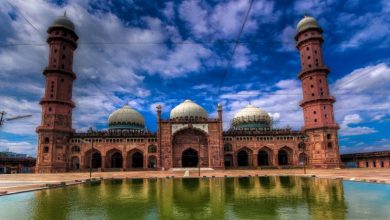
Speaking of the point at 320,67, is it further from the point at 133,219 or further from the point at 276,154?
the point at 133,219

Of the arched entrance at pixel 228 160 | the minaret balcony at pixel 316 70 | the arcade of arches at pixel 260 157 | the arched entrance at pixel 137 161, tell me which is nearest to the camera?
the minaret balcony at pixel 316 70

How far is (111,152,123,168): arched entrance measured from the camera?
5625 centimetres

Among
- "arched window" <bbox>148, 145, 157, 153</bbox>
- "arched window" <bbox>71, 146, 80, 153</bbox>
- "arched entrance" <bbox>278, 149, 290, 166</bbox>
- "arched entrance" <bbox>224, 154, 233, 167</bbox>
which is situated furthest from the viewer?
"arched entrance" <bbox>278, 149, 290, 166</bbox>

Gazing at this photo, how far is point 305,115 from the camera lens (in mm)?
54125

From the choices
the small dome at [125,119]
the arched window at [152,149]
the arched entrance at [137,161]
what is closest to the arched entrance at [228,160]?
the arched window at [152,149]

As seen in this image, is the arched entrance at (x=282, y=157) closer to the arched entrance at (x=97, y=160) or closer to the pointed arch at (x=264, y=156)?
the pointed arch at (x=264, y=156)

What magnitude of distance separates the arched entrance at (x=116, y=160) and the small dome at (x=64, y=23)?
1041 inches

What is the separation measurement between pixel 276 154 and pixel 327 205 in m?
44.5

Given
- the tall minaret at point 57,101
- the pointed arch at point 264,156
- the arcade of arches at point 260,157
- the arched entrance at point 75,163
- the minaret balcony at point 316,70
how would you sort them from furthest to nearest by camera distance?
the pointed arch at point 264,156 → the arcade of arches at point 260,157 → the arched entrance at point 75,163 → the minaret balcony at point 316,70 → the tall minaret at point 57,101

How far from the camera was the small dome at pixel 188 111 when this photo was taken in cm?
5859

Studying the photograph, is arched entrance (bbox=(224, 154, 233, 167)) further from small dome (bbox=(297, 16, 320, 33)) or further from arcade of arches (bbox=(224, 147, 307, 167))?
small dome (bbox=(297, 16, 320, 33))

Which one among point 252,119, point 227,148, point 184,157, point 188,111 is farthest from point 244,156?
point 188,111

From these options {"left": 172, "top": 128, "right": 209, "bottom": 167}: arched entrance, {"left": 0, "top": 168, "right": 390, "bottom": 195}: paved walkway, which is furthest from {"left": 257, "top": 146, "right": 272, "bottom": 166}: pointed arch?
{"left": 0, "top": 168, "right": 390, "bottom": 195}: paved walkway

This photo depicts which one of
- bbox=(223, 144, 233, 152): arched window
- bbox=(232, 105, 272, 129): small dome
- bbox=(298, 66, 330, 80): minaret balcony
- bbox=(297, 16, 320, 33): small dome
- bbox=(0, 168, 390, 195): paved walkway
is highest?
bbox=(297, 16, 320, 33): small dome
